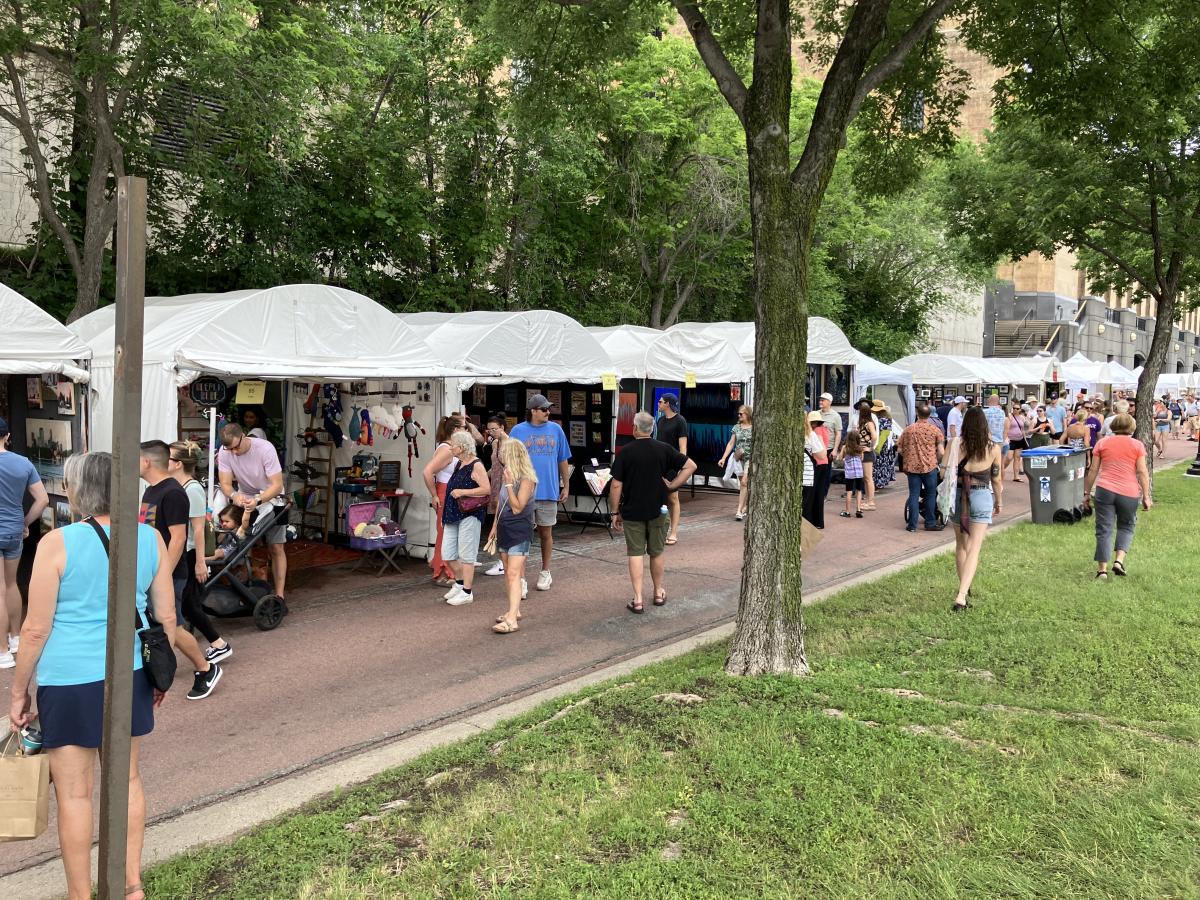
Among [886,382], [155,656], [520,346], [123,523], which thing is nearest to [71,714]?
[155,656]

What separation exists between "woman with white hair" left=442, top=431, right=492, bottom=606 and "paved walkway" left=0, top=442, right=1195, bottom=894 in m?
0.30

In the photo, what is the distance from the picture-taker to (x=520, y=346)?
11.6 m

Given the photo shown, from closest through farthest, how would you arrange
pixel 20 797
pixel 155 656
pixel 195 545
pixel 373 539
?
pixel 20 797, pixel 155 656, pixel 195 545, pixel 373 539

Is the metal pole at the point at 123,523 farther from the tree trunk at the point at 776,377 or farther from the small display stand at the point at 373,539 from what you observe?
the small display stand at the point at 373,539

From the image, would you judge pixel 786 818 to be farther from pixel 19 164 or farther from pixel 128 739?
pixel 19 164

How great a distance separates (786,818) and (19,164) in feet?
45.3

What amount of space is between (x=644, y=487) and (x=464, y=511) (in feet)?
5.43

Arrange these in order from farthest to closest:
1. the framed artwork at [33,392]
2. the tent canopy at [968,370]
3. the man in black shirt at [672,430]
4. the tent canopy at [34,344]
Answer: the tent canopy at [968,370], the man in black shirt at [672,430], the framed artwork at [33,392], the tent canopy at [34,344]

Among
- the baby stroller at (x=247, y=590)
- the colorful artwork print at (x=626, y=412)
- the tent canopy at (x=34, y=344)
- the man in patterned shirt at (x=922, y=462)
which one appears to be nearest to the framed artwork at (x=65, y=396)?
the tent canopy at (x=34, y=344)

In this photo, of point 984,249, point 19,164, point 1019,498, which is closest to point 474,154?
point 19,164

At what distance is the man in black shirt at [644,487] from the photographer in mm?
7852

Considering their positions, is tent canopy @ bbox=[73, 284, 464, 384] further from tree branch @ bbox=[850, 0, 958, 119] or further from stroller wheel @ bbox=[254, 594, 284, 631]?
tree branch @ bbox=[850, 0, 958, 119]

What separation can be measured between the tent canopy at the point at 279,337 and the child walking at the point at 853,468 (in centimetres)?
676

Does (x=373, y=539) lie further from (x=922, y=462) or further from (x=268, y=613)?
(x=922, y=462)
